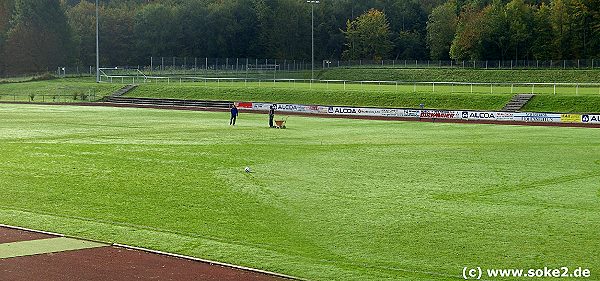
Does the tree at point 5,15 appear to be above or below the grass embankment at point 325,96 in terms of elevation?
above

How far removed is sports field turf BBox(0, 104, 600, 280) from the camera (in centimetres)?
1595

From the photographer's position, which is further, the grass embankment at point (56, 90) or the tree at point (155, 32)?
the tree at point (155, 32)

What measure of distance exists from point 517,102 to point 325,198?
43476 millimetres

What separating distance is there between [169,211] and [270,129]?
26.2 m

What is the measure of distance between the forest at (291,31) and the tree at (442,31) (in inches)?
6.0

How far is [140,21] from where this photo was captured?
122 metres

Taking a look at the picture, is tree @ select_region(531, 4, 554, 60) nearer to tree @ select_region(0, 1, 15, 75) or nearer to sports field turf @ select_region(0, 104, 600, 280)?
sports field turf @ select_region(0, 104, 600, 280)

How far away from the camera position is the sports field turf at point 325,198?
15953 mm

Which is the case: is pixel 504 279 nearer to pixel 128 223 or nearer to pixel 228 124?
pixel 128 223

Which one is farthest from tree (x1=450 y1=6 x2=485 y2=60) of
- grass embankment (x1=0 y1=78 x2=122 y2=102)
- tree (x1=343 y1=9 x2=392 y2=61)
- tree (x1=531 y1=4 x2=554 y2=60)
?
grass embankment (x1=0 y1=78 x2=122 y2=102)

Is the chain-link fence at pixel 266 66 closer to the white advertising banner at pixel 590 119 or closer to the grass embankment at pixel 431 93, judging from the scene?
the grass embankment at pixel 431 93

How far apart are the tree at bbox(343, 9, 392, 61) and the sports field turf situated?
280 ft

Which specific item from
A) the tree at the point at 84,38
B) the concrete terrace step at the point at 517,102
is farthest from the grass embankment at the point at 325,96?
the tree at the point at 84,38

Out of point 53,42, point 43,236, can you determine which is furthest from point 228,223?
point 53,42
